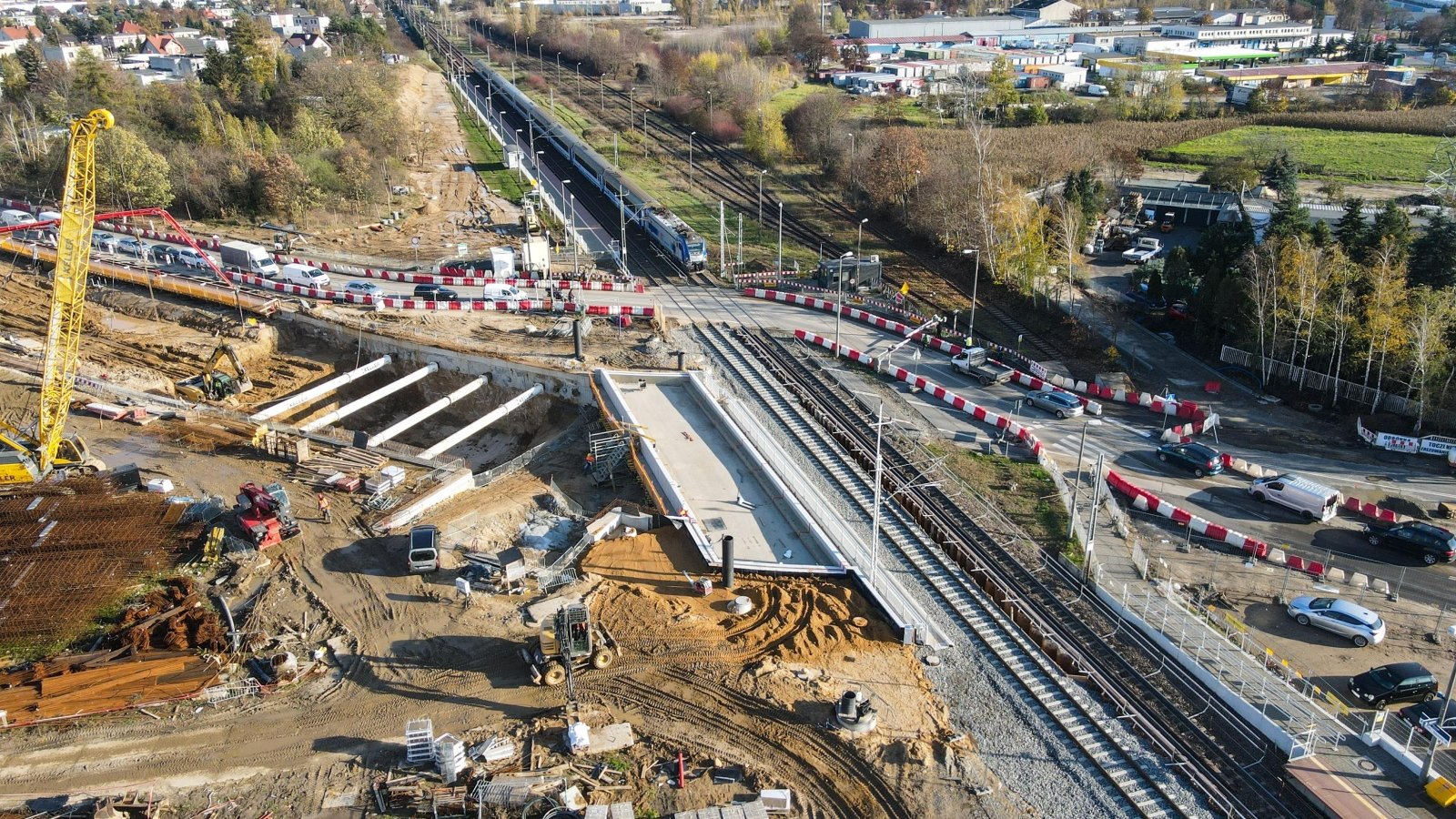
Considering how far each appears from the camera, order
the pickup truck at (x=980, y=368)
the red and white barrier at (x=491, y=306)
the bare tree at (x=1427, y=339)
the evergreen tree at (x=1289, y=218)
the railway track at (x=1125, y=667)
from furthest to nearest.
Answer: the red and white barrier at (x=491, y=306) → the evergreen tree at (x=1289, y=218) → the pickup truck at (x=980, y=368) → the bare tree at (x=1427, y=339) → the railway track at (x=1125, y=667)

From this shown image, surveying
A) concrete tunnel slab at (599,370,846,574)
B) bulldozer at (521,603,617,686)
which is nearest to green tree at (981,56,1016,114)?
concrete tunnel slab at (599,370,846,574)

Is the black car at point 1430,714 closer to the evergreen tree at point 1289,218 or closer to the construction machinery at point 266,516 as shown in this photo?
the evergreen tree at point 1289,218

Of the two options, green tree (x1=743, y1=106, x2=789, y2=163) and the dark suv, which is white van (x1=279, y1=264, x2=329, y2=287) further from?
green tree (x1=743, y1=106, x2=789, y2=163)

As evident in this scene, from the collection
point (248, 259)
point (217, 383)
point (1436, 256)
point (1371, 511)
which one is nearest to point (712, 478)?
point (1371, 511)

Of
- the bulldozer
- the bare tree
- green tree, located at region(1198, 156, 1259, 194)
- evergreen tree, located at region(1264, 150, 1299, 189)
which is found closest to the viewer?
the bulldozer

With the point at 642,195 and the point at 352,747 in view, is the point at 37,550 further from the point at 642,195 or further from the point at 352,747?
the point at 642,195

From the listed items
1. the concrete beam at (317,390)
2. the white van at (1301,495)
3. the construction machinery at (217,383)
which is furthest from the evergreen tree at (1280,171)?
the construction machinery at (217,383)
